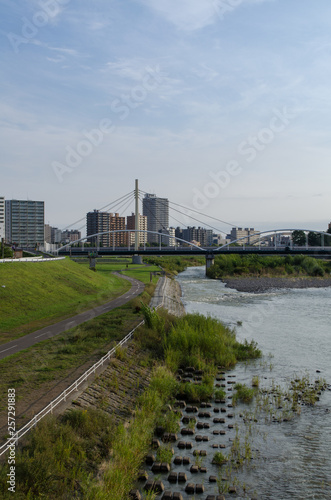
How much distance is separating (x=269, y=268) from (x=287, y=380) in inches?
3350

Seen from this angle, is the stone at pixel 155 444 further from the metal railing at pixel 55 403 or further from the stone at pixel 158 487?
the metal railing at pixel 55 403

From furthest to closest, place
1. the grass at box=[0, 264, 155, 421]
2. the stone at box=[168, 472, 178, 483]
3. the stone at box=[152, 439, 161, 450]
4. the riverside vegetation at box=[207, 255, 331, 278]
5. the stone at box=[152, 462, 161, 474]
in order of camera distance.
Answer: the riverside vegetation at box=[207, 255, 331, 278] < the grass at box=[0, 264, 155, 421] < the stone at box=[152, 439, 161, 450] < the stone at box=[152, 462, 161, 474] < the stone at box=[168, 472, 178, 483]

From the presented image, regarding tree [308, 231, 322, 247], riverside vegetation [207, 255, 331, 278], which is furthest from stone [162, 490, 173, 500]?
tree [308, 231, 322, 247]

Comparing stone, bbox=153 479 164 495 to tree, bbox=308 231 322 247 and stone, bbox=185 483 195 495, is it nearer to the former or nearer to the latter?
stone, bbox=185 483 195 495

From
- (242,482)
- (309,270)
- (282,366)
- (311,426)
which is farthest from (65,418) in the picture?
(309,270)

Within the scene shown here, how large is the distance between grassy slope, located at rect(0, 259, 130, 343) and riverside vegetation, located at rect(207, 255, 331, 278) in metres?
44.7

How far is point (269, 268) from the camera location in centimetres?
10488

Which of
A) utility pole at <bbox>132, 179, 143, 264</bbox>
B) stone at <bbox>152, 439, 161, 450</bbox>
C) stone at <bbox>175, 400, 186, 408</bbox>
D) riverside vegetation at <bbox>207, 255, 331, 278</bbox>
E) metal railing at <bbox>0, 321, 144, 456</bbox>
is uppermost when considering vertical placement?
Answer: utility pole at <bbox>132, 179, 143, 264</bbox>

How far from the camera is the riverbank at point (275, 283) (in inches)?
2948

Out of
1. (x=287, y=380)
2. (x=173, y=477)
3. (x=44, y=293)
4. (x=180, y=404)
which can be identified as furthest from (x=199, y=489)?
(x=44, y=293)

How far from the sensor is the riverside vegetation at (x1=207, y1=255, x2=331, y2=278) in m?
101

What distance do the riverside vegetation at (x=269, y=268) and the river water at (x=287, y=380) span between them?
47.8m

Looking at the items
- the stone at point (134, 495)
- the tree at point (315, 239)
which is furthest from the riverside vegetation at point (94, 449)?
the tree at point (315, 239)

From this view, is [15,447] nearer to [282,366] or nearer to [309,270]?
[282,366]
